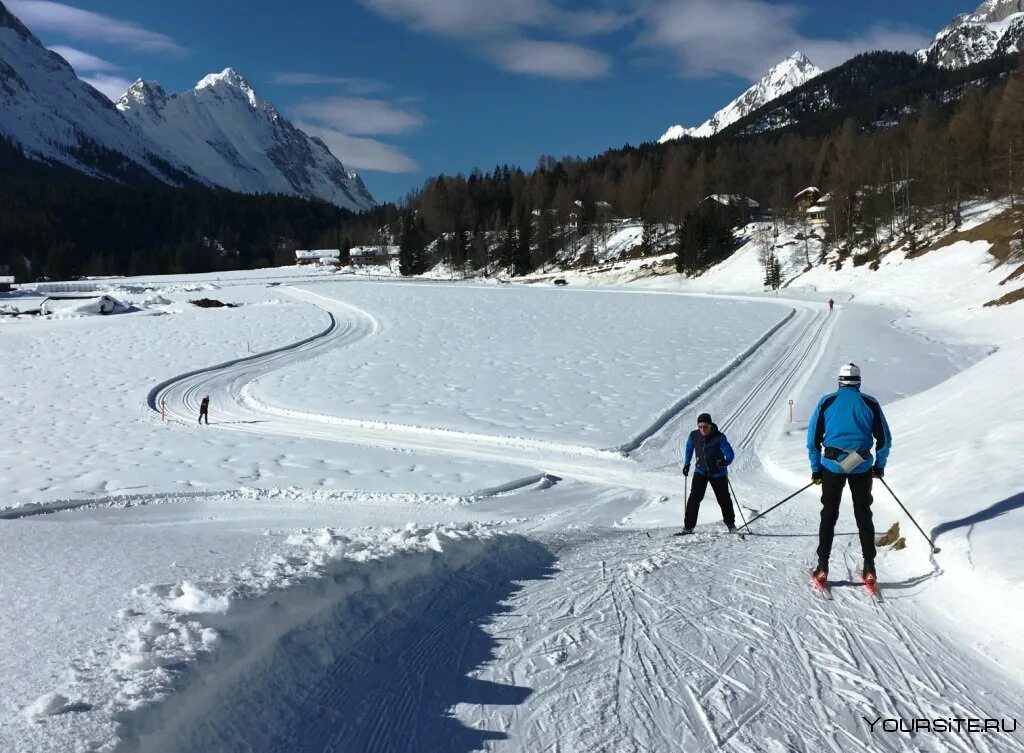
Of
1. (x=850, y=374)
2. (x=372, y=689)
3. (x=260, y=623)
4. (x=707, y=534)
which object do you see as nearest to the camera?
(x=372, y=689)

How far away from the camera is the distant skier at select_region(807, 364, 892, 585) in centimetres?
648

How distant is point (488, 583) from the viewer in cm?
705

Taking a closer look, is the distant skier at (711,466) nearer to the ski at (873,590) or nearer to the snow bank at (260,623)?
the snow bank at (260,623)

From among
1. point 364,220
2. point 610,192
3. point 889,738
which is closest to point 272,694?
point 889,738

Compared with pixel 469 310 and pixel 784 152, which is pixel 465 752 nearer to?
pixel 469 310

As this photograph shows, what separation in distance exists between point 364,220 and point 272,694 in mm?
186857

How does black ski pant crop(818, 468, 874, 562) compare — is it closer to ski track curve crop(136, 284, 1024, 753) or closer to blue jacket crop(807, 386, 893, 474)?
blue jacket crop(807, 386, 893, 474)

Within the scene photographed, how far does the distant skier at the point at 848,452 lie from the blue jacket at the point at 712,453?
2710 mm

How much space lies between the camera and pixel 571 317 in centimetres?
4634

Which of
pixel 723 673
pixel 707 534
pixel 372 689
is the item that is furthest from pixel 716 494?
pixel 372 689

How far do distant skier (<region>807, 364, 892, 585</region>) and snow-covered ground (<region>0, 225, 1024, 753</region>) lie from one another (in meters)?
0.55

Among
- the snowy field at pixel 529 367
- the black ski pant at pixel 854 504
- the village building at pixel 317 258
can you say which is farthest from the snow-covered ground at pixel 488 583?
the village building at pixel 317 258

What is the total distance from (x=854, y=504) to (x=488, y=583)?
3636mm
